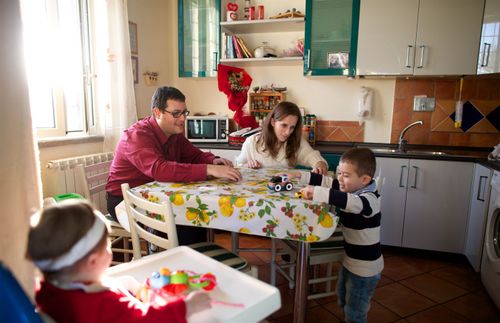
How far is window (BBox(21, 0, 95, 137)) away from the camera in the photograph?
223 cm

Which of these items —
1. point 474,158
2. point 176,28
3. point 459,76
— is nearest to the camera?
point 474,158

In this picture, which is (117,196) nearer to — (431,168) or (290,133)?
(290,133)

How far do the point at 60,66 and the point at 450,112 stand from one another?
323 centimetres

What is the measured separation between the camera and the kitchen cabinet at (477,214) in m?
2.36

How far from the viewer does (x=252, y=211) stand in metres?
1.25

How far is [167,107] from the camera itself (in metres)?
1.77

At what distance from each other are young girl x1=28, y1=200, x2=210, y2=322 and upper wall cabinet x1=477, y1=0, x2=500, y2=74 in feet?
9.34

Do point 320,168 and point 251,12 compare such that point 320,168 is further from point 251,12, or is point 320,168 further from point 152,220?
point 251,12

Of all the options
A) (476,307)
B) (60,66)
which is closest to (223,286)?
(476,307)

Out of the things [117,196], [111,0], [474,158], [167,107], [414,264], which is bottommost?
[414,264]

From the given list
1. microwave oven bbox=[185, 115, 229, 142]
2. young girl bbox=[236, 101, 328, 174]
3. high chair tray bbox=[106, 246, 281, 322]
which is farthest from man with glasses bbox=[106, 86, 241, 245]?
microwave oven bbox=[185, 115, 229, 142]

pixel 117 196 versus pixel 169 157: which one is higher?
pixel 169 157

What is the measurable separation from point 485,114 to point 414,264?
1.47 m

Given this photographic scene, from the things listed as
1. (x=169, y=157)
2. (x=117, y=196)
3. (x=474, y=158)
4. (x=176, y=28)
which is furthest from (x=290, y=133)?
(x=176, y=28)
